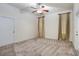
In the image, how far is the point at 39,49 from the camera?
2.24 metres

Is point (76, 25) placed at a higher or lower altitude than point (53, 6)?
lower

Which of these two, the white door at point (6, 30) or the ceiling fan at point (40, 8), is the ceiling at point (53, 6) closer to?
the ceiling fan at point (40, 8)

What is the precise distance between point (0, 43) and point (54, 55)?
3.36ft

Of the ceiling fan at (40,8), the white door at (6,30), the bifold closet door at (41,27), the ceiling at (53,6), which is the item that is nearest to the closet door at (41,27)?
the bifold closet door at (41,27)

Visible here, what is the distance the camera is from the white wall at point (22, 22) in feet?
6.95

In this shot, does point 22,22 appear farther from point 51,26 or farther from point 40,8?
point 51,26

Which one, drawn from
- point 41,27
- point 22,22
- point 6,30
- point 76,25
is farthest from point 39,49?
point 76,25

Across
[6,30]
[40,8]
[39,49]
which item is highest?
[40,8]

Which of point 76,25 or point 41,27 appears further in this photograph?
point 41,27

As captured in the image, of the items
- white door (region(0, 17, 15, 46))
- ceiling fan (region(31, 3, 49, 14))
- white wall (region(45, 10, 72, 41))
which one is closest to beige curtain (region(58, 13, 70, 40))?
white wall (region(45, 10, 72, 41))

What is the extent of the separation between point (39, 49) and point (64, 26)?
650 mm

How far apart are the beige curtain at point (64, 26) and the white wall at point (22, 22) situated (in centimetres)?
49

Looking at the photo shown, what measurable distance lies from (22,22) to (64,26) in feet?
2.67

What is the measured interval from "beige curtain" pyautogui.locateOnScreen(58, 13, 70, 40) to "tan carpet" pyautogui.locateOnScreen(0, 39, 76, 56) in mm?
114
